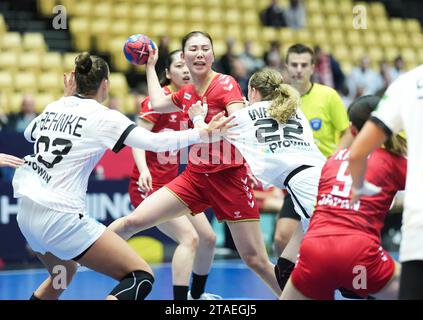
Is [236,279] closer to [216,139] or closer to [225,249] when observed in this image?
[225,249]

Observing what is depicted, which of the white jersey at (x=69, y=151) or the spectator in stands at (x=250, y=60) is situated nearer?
the white jersey at (x=69, y=151)

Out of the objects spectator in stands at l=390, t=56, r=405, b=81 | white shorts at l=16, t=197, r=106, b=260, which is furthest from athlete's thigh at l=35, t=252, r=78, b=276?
spectator in stands at l=390, t=56, r=405, b=81

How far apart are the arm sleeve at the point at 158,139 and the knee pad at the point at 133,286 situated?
78 centimetres

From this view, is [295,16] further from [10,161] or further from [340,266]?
[340,266]

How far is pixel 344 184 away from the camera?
170 inches

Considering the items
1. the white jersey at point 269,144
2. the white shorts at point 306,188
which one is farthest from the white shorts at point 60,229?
the white shorts at point 306,188

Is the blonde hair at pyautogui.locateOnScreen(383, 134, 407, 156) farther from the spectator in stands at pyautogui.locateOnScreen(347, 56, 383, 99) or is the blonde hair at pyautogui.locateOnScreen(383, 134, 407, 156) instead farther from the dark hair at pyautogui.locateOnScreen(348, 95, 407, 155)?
the spectator in stands at pyautogui.locateOnScreen(347, 56, 383, 99)

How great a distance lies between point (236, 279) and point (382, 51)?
10.1 metres

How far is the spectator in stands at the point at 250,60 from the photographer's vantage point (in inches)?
529

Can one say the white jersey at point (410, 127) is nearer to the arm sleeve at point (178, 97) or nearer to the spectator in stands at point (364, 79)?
the arm sleeve at point (178, 97)

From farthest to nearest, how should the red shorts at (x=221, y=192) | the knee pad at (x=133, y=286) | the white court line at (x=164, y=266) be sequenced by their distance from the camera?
the white court line at (x=164, y=266)
the red shorts at (x=221, y=192)
the knee pad at (x=133, y=286)

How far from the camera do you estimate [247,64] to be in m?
13.5

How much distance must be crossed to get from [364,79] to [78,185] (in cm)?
1092

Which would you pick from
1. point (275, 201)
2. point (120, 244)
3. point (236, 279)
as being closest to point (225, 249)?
point (275, 201)
